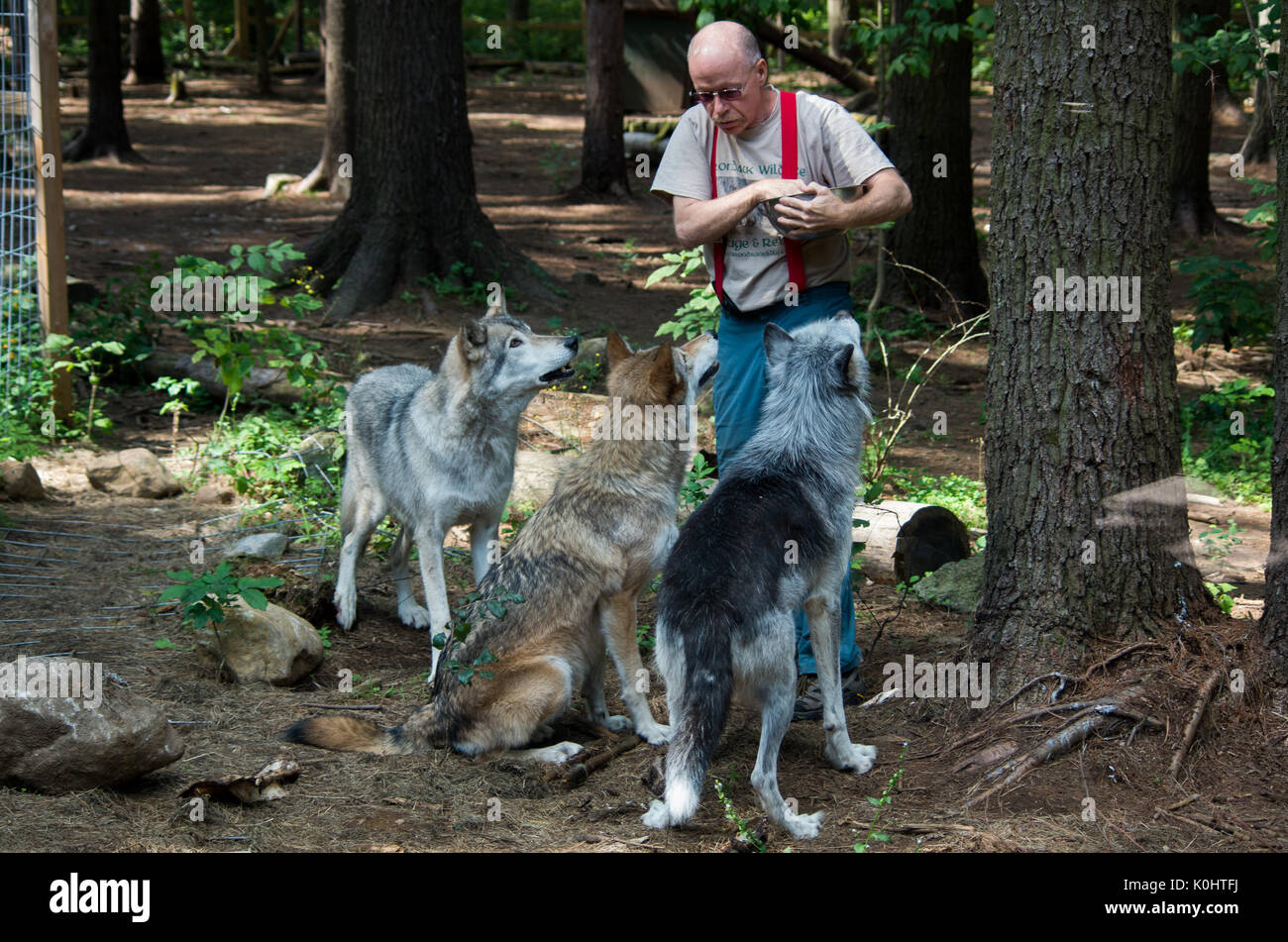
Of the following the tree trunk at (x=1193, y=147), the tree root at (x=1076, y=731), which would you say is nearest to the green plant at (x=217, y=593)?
the tree root at (x=1076, y=731)

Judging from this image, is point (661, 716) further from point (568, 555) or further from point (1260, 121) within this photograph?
point (1260, 121)

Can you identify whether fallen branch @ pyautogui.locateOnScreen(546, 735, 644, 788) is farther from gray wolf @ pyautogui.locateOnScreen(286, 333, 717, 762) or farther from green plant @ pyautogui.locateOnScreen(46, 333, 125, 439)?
green plant @ pyautogui.locateOnScreen(46, 333, 125, 439)

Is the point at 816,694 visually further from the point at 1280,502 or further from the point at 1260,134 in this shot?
the point at 1260,134

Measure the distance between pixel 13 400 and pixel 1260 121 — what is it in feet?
55.9

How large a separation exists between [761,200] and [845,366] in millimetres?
824

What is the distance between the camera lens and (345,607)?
22.0ft

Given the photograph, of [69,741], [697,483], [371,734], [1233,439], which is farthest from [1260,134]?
[69,741]

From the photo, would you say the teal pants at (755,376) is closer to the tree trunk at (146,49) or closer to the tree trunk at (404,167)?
the tree trunk at (404,167)

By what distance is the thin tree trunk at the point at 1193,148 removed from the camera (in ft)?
48.8

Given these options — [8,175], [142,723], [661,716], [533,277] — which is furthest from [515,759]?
[533,277]

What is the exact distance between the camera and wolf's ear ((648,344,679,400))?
4973 millimetres

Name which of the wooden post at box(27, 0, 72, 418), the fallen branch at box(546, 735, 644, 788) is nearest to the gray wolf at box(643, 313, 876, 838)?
the fallen branch at box(546, 735, 644, 788)

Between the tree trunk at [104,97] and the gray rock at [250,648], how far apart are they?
51.8 feet

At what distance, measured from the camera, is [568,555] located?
16.9 feet
